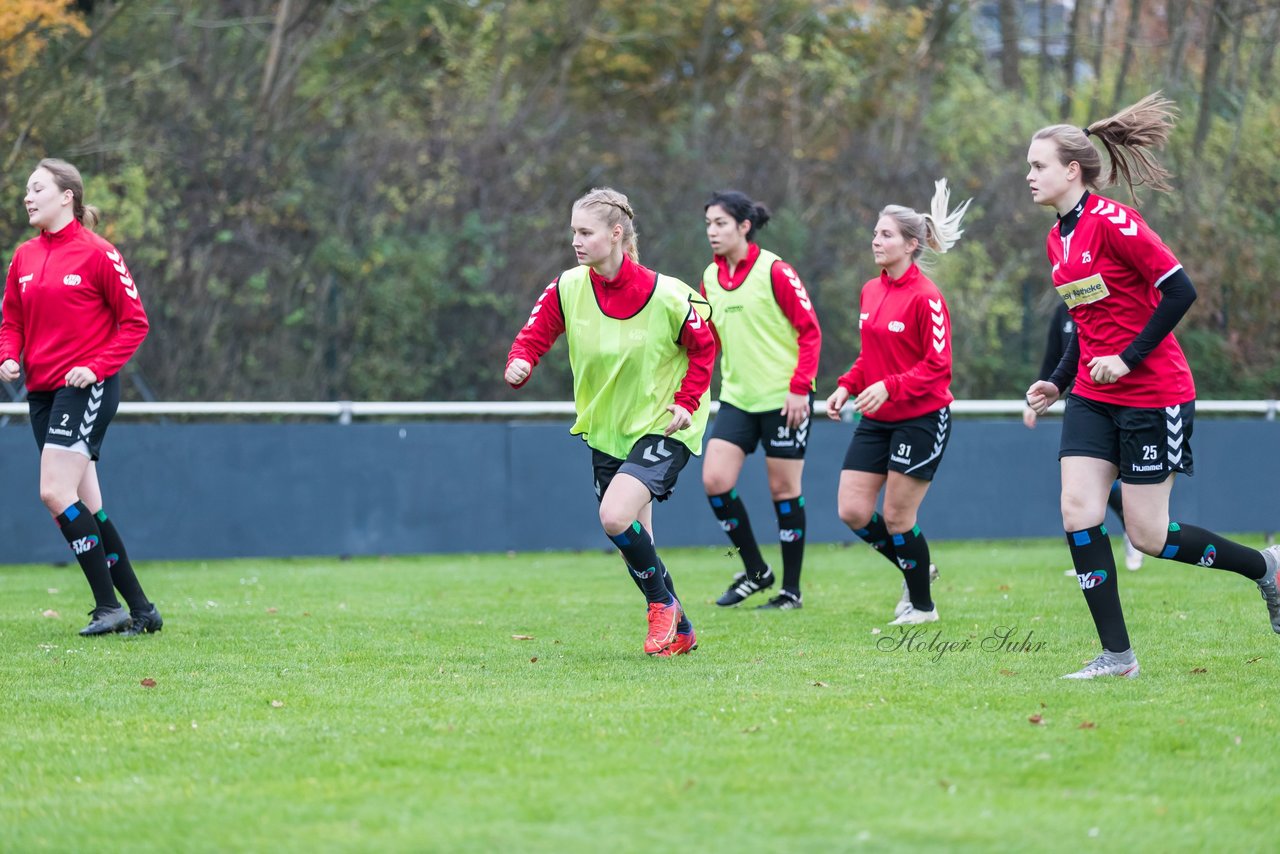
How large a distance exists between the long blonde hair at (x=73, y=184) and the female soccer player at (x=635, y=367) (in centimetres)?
237

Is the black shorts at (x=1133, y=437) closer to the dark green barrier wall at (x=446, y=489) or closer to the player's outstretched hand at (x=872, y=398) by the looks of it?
the player's outstretched hand at (x=872, y=398)

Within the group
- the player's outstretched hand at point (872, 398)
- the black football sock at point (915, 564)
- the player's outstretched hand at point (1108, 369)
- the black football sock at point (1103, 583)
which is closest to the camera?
the player's outstretched hand at point (1108, 369)

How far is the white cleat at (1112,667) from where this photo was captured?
5988 mm

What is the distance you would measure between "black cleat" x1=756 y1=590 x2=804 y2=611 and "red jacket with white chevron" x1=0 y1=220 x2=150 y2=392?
3.54 m

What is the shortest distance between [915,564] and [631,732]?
3.35 metres

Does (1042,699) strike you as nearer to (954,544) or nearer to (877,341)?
(877,341)

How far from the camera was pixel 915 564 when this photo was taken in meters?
7.99

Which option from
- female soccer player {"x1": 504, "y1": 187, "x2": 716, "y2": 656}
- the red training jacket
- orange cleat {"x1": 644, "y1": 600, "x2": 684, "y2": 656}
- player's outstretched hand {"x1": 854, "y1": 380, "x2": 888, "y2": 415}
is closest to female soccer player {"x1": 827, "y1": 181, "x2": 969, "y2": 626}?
player's outstretched hand {"x1": 854, "y1": 380, "x2": 888, "y2": 415}

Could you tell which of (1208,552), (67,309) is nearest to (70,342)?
(67,309)

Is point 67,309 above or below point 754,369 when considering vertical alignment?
above

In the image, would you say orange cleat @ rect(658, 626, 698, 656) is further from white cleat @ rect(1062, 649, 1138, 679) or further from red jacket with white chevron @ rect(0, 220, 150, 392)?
red jacket with white chevron @ rect(0, 220, 150, 392)

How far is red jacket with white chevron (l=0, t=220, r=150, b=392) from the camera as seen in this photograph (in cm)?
734

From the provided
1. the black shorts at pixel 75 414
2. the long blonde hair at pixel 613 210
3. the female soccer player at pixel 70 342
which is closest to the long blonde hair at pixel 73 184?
the female soccer player at pixel 70 342

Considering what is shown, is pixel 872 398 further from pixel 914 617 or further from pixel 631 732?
pixel 631 732
